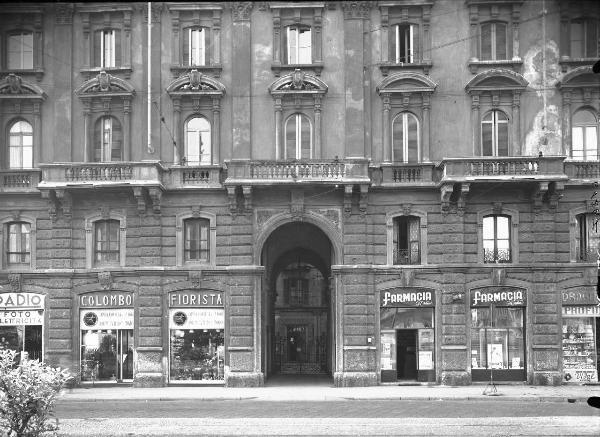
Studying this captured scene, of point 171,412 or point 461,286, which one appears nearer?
point 171,412

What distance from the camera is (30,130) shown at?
36219 millimetres

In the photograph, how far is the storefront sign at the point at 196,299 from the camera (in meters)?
35.2

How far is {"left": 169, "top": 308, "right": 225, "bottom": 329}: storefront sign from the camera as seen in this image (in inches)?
1384

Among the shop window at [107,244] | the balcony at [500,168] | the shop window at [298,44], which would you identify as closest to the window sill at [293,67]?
the shop window at [298,44]

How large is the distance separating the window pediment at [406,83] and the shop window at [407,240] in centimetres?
530

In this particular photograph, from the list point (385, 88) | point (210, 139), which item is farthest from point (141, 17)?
point (385, 88)

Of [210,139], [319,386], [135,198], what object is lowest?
[319,386]

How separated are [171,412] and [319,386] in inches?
396

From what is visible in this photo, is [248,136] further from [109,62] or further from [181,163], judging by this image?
[109,62]

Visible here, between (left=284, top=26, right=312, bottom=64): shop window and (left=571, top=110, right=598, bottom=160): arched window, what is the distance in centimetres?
1142

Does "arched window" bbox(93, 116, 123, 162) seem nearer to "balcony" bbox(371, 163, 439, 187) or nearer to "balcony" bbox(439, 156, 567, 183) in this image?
"balcony" bbox(371, 163, 439, 187)

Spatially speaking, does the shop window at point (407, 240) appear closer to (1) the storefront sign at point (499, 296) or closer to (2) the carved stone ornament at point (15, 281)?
(1) the storefront sign at point (499, 296)

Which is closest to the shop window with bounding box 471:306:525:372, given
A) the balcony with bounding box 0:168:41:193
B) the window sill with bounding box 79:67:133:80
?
the window sill with bounding box 79:67:133:80

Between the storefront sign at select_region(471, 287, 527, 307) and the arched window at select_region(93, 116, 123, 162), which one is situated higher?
the arched window at select_region(93, 116, 123, 162)
